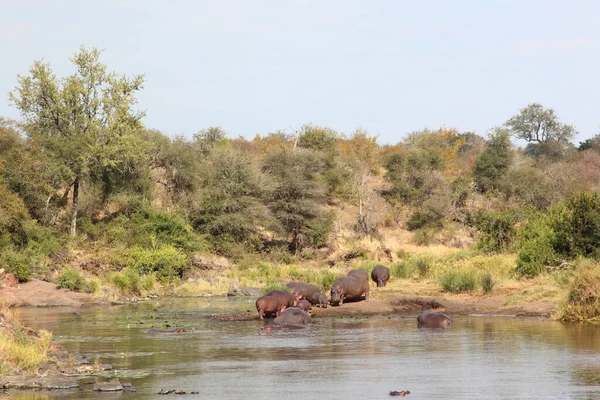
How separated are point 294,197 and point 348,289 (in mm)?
23514

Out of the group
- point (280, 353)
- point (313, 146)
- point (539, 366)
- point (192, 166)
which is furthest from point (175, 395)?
point (313, 146)

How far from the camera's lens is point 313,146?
66.7 m

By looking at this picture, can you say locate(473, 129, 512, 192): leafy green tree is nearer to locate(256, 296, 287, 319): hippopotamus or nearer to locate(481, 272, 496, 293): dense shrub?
locate(481, 272, 496, 293): dense shrub

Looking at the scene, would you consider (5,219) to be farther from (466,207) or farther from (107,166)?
(466,207)

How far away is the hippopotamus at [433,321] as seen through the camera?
21844 mm

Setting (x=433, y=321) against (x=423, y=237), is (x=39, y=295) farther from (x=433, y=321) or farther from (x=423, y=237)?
(x=423, y=237)

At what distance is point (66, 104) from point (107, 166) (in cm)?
368

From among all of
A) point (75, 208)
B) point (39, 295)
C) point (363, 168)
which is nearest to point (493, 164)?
point (363, 168)

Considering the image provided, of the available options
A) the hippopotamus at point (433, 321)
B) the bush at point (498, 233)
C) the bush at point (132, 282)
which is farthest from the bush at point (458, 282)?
the bush at point (132, 282)

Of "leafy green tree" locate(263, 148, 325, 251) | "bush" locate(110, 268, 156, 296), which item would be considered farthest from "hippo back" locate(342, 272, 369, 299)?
"leafy green tree" locate(263, 148, 325, 251)

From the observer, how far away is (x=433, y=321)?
2189cm

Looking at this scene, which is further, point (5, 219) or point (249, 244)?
point (249, 244)

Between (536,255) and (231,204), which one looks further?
(231,204)

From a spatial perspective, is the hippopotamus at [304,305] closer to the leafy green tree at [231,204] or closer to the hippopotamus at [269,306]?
the hippopotamus at [269,306]
